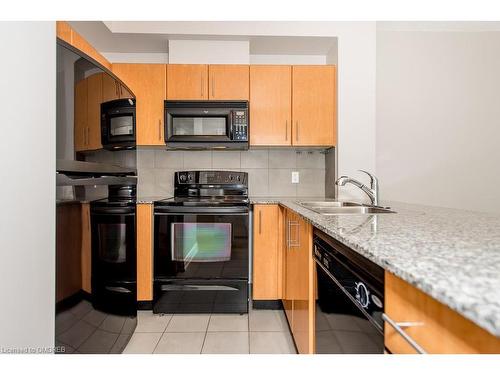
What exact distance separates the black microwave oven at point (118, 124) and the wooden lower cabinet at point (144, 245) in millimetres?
632

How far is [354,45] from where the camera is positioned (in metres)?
2.46

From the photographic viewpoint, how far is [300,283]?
1494 mm

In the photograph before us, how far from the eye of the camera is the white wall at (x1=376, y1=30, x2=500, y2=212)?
2404 millimetres

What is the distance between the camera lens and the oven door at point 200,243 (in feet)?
6.98

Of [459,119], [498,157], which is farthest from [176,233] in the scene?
[498,157]

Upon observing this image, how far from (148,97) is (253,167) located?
114 cm

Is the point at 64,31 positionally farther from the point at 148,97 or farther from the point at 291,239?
the point at 291,239

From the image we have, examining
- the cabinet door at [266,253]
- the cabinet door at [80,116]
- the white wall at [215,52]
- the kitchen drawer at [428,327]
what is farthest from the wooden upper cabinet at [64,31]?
the kitchen drawer at [428,327]

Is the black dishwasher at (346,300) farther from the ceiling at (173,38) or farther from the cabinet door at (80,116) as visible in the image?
the ceiling at (173,38)

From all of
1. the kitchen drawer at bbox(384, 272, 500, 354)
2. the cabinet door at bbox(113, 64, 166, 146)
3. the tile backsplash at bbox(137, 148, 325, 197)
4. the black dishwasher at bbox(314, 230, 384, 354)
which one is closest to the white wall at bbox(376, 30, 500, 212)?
the tile backsplash at bbox(137, 148, 325, 197)

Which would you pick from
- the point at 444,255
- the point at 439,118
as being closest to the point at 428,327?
the point at 444,255
